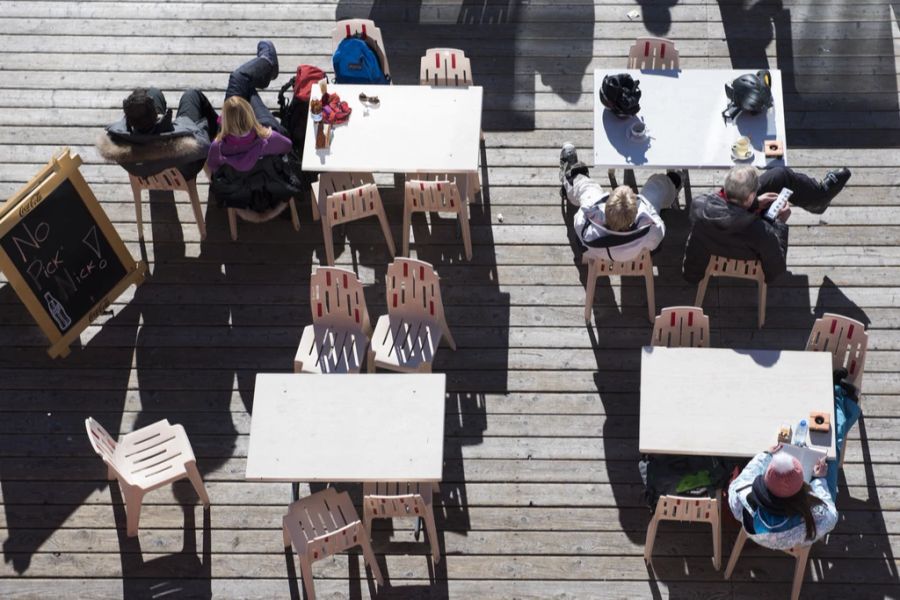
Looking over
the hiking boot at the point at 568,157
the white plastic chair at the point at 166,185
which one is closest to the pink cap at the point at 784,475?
the hiking boot at the point at 568,157

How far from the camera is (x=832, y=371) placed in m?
7.88

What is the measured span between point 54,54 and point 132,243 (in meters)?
2.12

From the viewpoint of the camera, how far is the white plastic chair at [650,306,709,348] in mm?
8055

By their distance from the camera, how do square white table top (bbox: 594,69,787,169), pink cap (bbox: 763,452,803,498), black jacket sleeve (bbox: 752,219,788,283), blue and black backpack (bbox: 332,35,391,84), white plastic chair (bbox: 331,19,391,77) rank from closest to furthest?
pink cap (bbox: 763,452,803,498) < black jacket sleeve (bbox: 752,219,788,283) < square white table top (bbox: 594,69,787,169) < blue and black backpack (bbox: 332,35,391,84) < white plastic chair (bbox: 331,19,391,77)

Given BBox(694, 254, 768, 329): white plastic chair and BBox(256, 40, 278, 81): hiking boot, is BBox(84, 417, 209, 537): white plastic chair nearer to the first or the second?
BBox(256, 40, 278, 81): hiking boot

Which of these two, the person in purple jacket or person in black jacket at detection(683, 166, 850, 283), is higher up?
the person in purple jacket

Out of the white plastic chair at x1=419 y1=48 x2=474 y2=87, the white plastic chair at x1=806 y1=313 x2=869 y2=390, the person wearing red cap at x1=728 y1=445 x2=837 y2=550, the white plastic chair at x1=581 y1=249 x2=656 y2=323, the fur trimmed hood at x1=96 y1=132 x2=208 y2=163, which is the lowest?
the person wearing red cap at x1=728 y1=445 x2=837 y2=550

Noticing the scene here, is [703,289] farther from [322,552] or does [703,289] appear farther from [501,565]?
[322,552]

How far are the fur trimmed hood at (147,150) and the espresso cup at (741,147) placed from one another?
3.76 metres

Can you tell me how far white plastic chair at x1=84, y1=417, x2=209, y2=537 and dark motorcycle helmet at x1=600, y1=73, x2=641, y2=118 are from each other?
3.68m

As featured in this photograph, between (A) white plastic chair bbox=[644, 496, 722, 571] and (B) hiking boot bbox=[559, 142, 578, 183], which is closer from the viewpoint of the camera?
(A) white plastic chair bbox=[644, 496, 722, 571]

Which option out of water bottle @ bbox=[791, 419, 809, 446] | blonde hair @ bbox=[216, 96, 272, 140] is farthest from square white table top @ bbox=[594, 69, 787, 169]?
blonde hair @ bbox=[216, 96, 272, 140]

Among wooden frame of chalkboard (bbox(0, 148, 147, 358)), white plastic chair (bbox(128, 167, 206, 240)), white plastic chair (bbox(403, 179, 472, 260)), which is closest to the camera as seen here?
wooden frame of chalkboard (bbox(0, 148, 147, 358))

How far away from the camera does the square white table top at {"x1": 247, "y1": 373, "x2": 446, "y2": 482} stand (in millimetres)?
7547
